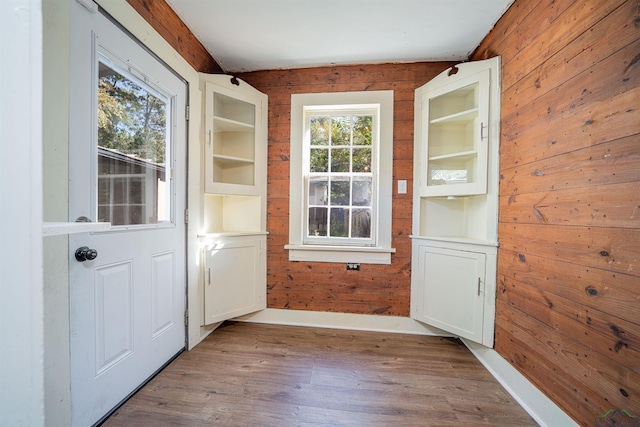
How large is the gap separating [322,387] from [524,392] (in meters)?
1.21

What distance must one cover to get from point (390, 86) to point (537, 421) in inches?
102

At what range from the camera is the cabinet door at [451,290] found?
1.79 meters

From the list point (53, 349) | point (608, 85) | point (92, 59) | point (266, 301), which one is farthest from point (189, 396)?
point (608, 85)

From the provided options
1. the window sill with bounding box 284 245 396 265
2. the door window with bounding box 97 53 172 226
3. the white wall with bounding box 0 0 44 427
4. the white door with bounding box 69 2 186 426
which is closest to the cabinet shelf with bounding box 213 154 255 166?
the white door with bounding box 69 2 186 426

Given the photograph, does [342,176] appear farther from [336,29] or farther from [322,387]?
[322,387]

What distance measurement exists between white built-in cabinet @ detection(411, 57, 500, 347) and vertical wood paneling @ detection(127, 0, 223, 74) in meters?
1.96

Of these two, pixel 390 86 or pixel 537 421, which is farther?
pixel 390 86

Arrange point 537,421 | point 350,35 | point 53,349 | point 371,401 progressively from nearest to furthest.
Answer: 1. point 53,349
2. point 537,421
3. point 371,401
4. point 350,35

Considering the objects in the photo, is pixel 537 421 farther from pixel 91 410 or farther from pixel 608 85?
pixel 91 410

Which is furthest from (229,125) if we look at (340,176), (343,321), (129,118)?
(343,321)

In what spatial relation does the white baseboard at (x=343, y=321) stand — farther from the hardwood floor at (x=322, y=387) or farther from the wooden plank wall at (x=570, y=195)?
the wooden plank wall at (x=570, y=195)

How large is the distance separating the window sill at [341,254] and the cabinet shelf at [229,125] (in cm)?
122

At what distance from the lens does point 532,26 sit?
1.43 metres

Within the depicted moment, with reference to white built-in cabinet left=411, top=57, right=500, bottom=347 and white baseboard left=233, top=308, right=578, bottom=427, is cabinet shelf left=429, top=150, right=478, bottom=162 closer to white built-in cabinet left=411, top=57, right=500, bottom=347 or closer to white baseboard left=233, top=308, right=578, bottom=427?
white built-in cabinet left=411, top=57, right=500, bottom=347
